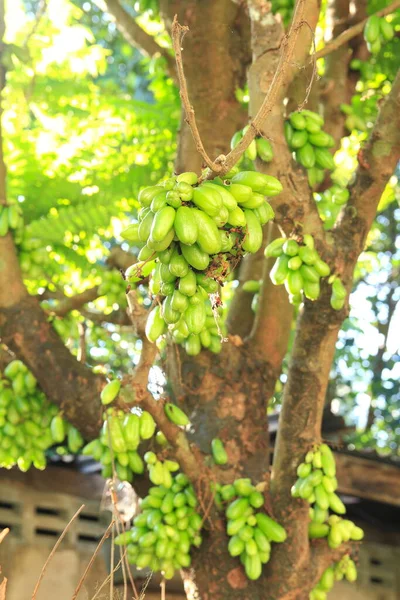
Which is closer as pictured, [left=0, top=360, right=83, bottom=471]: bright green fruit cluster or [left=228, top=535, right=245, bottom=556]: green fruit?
[left=228, top=535, right=245, bottom=556]: green fruit

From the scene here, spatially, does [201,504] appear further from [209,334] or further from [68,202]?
[68,202]

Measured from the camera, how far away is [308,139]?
315 centimetres

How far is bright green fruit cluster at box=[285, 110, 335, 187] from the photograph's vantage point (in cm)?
310

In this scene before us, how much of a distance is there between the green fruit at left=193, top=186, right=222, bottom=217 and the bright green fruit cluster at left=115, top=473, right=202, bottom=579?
1.63 m

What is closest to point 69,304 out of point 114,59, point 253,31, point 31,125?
point 253,31

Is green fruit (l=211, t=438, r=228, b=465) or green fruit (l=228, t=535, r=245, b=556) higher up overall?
green fruit (l=211, t=438, r=228, b=465)

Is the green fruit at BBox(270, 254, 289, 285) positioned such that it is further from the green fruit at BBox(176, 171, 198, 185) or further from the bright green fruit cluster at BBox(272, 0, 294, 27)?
the bright green fruit cluster at BBox(272, 0, 294, 27)

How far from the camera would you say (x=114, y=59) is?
9367 mm

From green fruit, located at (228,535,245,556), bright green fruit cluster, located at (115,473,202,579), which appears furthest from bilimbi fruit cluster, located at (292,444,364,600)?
bright green fruit cluster, located at (115,473,202,579)

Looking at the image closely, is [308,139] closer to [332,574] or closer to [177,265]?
[177,265]

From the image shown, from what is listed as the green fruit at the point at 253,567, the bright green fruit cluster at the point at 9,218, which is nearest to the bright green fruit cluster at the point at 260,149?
the bright green fruit cluster at the point at 9,218

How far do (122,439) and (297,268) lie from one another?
37.4 inches

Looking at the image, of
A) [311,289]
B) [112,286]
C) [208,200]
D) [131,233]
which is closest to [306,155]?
[311,289]

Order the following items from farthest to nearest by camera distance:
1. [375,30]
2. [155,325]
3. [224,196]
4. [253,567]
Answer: [375,30], [253,567], [155,325], [224,196]
